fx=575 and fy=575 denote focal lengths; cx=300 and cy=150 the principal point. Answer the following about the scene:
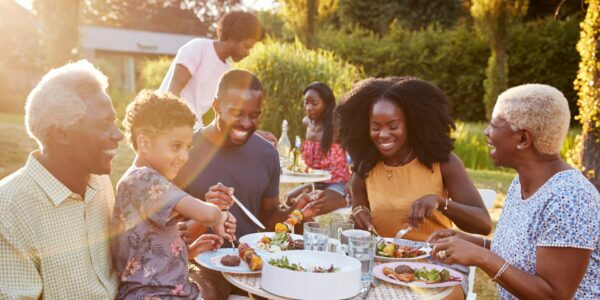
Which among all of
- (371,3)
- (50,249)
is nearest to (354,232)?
(50,249)

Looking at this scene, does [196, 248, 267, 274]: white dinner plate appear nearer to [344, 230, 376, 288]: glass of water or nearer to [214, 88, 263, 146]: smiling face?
[344, 230, 376, 288]: glass of water

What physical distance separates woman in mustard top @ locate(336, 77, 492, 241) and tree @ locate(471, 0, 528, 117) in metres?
14.4

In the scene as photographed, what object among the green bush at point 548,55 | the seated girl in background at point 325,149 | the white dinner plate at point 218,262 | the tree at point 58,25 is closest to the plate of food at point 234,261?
the white dinner plate at point 218,262

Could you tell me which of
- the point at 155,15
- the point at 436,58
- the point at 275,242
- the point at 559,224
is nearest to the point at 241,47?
the point at 275,242

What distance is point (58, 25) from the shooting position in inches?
496

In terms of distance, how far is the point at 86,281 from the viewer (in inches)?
89.4

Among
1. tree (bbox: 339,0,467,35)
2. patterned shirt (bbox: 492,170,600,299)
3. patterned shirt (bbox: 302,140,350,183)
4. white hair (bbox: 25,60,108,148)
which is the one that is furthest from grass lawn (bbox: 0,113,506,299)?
tree (bbox: 339,0,467,35)

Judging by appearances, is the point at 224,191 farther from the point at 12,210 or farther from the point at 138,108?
the point at 12,210

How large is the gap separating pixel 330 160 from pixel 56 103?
5325 millimetres

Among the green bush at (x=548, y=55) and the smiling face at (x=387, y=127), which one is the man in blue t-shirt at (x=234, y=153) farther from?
the green bush at (x=548, y=55)

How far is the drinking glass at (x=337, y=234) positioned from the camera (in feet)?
9.52

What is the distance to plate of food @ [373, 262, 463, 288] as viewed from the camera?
2.50 m

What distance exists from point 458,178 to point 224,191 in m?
1.53

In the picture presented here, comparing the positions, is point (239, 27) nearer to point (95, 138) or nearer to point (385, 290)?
point (95, 138)
